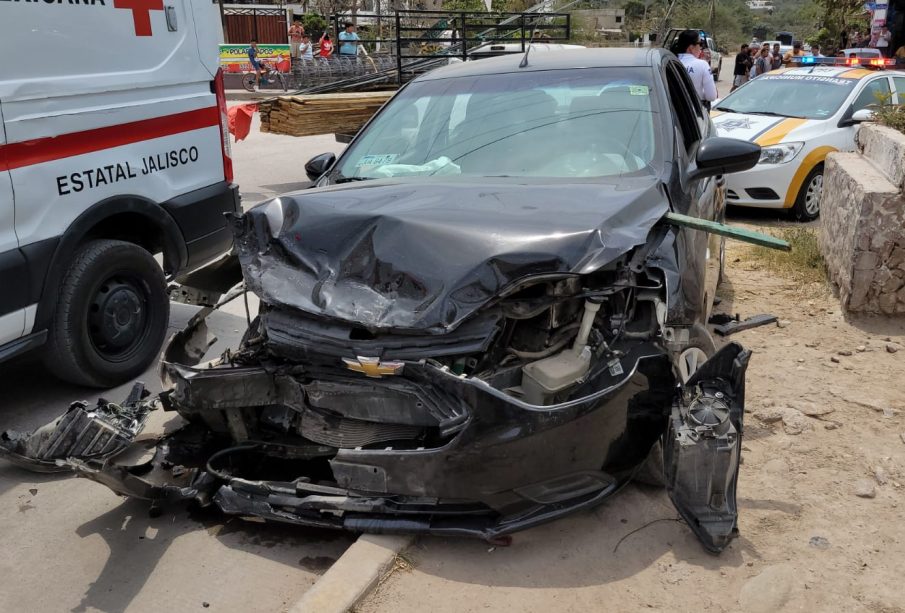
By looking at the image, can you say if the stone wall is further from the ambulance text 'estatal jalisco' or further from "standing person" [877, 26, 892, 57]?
"standing person" [877, 26, 892, 57]

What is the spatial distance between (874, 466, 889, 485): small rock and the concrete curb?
2073 millimetres

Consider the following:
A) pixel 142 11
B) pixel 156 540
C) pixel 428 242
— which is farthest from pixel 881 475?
pixel 142 11

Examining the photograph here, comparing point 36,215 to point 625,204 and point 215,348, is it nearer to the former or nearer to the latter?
point 215,348

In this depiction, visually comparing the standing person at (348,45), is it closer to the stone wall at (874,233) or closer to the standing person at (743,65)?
the standing person at (743,65)

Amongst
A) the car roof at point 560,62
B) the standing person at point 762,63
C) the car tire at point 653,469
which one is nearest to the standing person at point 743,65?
the standing person at point 762,63

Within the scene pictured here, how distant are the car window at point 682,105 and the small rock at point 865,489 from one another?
185 cm

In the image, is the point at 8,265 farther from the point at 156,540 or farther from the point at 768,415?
the point at 768,415

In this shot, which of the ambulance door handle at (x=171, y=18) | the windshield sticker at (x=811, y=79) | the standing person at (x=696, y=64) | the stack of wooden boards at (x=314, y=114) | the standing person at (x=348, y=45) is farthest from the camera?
the standing person at (x=348, y=45)

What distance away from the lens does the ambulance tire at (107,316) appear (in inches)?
175

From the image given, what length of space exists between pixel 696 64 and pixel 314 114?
4.63m

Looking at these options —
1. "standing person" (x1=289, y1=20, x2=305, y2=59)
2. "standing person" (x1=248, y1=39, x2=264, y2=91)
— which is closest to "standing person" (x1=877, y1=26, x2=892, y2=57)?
"standing person" (x1=289, y1=20, x2=305, y2=59)

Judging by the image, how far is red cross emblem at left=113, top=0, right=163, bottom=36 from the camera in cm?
481

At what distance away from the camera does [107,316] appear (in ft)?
15.6

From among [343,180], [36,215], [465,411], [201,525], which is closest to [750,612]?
[465,411]
